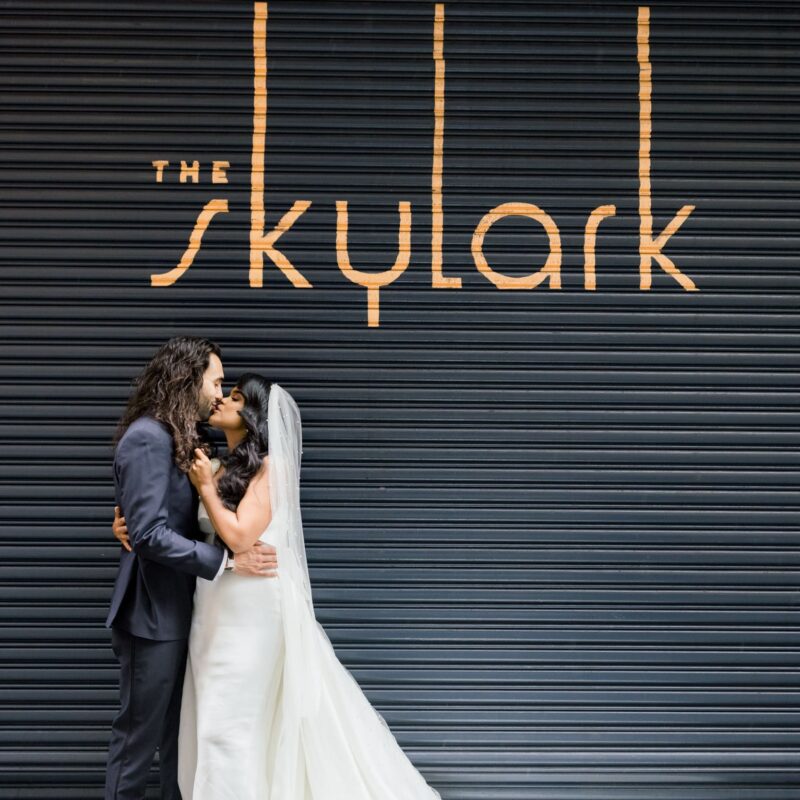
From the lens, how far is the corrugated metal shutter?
412 centimetres

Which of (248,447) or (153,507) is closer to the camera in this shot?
(153,507)

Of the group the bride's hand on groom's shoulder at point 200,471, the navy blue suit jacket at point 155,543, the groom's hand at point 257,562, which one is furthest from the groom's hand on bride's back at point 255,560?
the bride's hand on groom's shoulder at point 200,471

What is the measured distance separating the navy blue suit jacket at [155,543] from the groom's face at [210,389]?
24cm

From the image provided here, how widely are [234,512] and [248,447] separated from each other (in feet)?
0.98

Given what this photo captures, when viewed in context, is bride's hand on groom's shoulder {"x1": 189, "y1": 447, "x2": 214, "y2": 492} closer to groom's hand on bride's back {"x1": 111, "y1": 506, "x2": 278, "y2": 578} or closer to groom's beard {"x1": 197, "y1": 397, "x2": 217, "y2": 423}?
groom's beard {"x1": 197, "y1": 397, "x2": 217, "y2": 423}

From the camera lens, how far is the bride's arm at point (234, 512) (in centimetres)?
345

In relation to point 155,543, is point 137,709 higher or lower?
lower

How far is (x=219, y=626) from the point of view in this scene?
3.52m

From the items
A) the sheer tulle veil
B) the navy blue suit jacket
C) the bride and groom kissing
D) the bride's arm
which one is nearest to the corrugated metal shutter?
the sheer tulle veil

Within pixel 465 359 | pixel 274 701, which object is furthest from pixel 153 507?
pixel 465 359

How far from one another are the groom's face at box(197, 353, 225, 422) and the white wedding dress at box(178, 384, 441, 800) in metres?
0.25

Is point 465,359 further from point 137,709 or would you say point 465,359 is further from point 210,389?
point 137,709

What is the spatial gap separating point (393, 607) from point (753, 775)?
1978 millimetres

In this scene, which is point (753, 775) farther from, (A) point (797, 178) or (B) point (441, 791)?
(A) point (797, 178)
